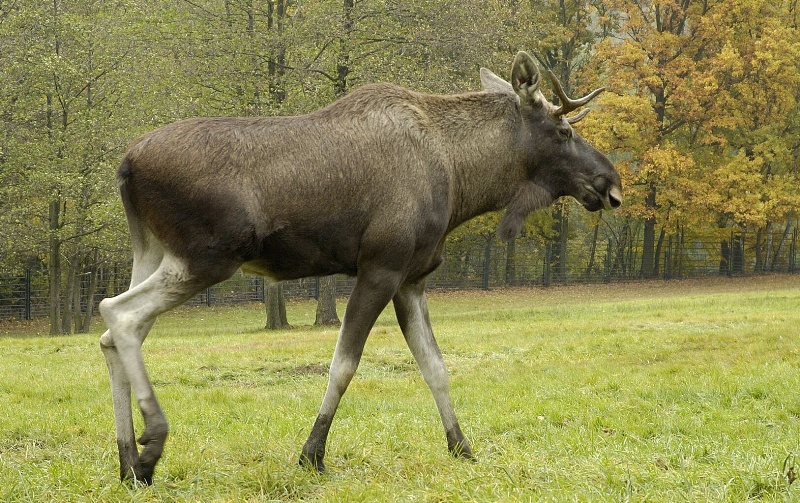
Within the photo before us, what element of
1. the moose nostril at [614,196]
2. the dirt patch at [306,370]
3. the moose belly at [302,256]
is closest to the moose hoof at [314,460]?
the moose belly at [302,256]

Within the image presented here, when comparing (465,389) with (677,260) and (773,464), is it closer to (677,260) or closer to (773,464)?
(773,464)

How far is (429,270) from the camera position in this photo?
616 cm

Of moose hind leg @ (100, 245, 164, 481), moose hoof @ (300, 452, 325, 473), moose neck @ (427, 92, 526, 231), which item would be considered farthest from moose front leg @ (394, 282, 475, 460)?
moose hind leg @ (100, 245, 164, 481)

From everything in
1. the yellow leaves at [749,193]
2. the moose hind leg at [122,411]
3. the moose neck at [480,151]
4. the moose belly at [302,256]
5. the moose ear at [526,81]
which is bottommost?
the moose hind leg at [122,411]

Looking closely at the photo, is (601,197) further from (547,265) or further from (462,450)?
(547,265)

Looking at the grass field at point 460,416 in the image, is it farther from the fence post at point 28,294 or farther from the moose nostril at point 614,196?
the fence post at point 28,294

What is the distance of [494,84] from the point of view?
6.82m

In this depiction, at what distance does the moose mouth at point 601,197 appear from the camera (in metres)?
6.67

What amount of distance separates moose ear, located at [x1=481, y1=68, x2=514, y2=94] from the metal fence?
32158 millimetres

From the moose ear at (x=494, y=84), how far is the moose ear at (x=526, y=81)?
0.20 m

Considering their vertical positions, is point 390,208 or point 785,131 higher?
point 785,131

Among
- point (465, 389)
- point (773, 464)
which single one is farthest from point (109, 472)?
point (465, 389)

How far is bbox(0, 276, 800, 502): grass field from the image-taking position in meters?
5.10

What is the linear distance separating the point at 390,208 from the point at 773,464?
278cm
